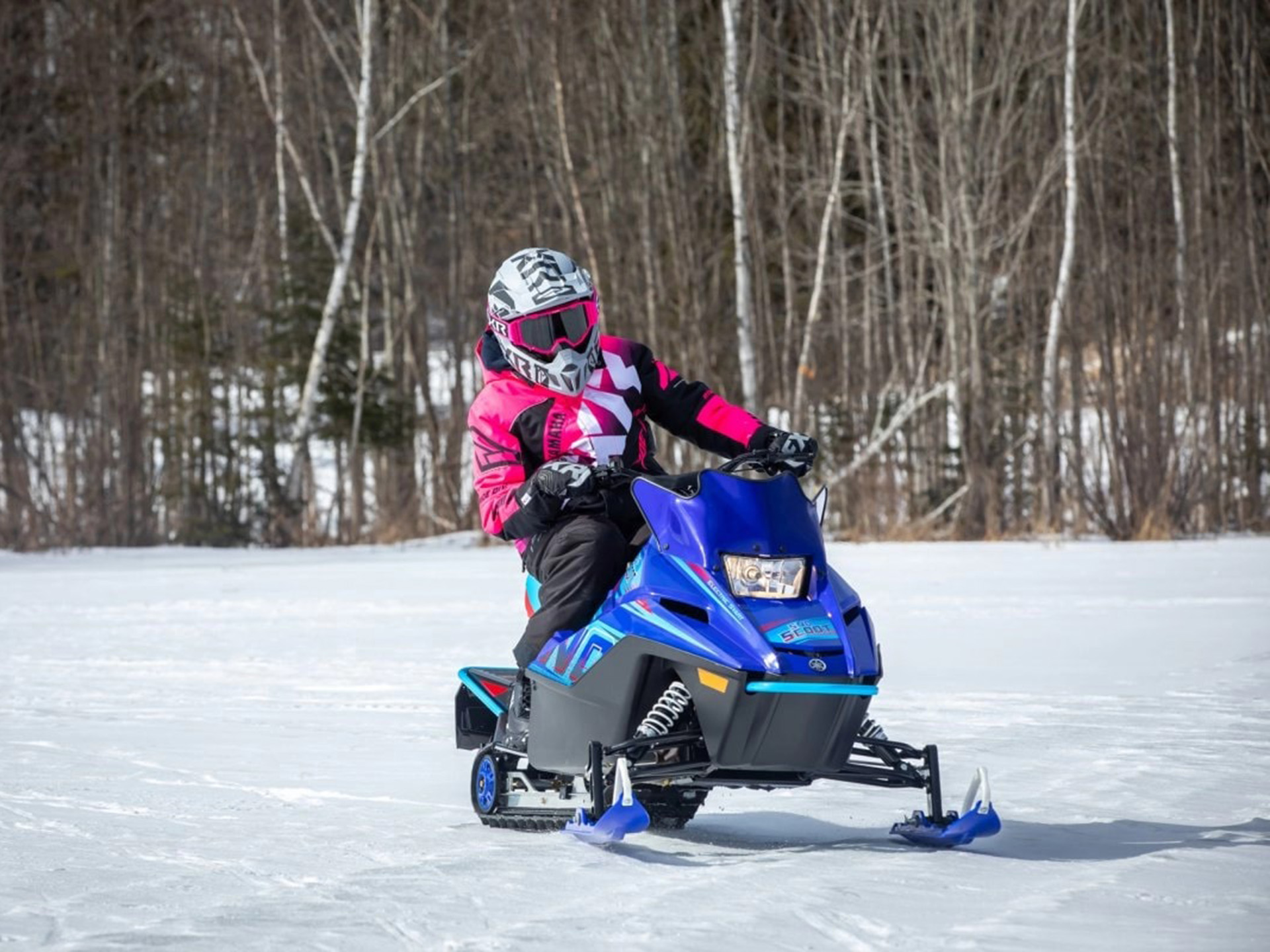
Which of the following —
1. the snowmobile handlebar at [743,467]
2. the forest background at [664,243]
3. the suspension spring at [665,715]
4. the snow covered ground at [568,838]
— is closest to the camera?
the snow covered ground at [568,838]

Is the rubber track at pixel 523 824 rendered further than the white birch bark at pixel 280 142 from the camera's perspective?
No

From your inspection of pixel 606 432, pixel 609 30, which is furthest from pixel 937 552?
pixel 606 432

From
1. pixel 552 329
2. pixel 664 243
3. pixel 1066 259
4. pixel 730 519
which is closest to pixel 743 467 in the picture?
pixel 730 519

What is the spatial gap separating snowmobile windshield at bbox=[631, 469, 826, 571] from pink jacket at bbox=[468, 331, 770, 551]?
39cm

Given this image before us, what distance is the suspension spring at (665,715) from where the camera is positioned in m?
4.51

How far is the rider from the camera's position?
187 inches

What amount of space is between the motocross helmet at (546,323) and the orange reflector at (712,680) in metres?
1.00

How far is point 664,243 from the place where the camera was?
2636 centimetres

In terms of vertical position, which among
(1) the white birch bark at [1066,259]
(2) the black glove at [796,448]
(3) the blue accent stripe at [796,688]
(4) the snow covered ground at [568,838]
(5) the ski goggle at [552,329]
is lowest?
(4) the snow covered ground at [568,838]

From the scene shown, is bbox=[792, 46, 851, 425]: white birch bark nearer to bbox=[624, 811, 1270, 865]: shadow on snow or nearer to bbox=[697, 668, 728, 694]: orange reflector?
bbox=[624, 811, 1270, 865]: shadow on snow

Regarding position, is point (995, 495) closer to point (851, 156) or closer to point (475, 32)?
point (851, 156)

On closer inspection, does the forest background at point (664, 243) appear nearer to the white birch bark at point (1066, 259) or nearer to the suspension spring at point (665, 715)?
the white birch bark at point (1066, 259)

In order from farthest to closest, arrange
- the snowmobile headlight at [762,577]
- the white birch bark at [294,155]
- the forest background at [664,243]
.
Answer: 1. the white birch bark at [294,155]
2. the forest background at [664,243]
3. the snowmobile headlight at [762,577]

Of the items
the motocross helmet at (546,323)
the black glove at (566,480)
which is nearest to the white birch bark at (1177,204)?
the motocross helmet at (546,323)
